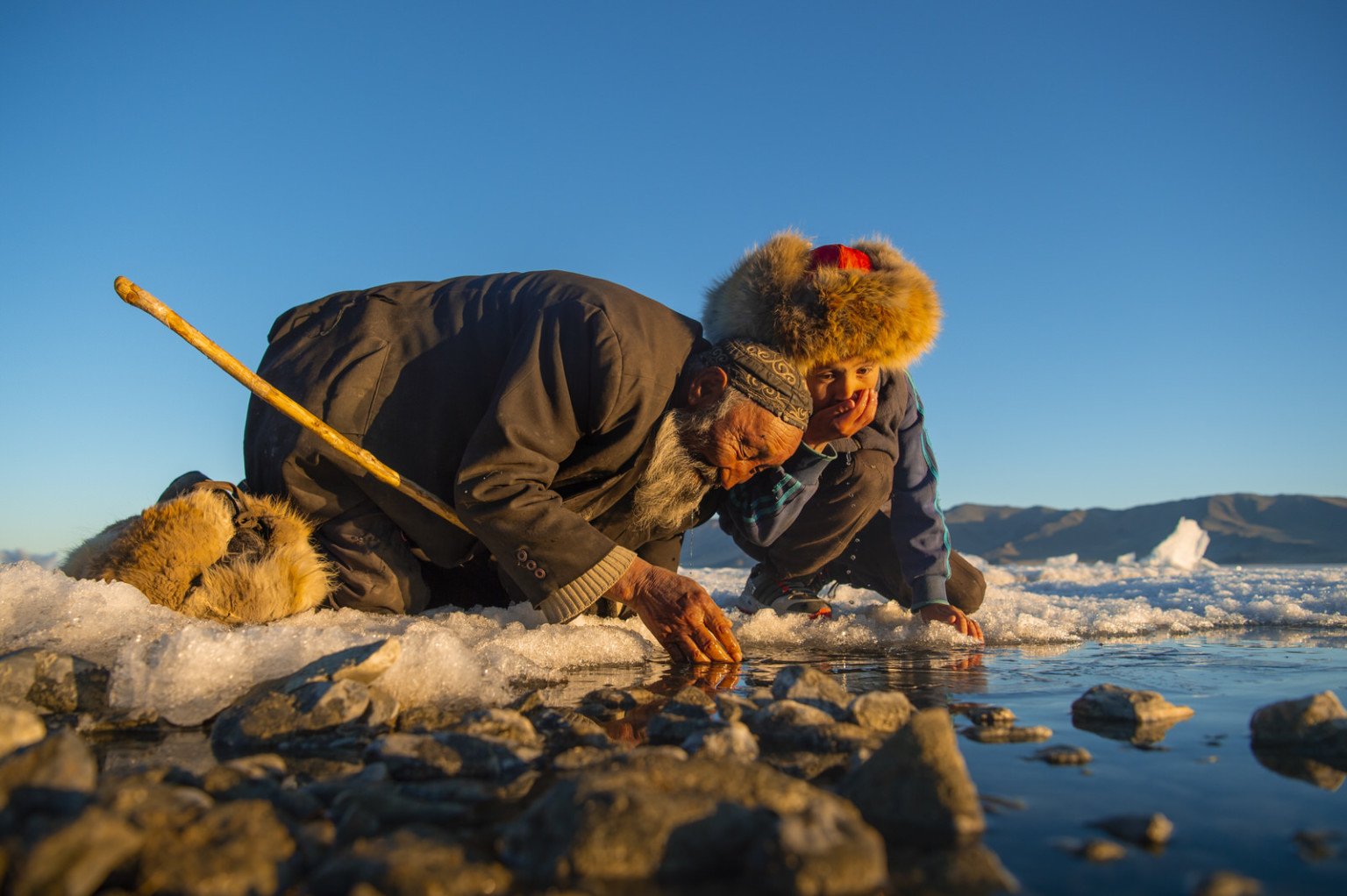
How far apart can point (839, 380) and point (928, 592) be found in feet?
3.59

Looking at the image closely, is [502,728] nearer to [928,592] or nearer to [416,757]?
[416,757]

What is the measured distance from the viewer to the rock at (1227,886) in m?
0.83

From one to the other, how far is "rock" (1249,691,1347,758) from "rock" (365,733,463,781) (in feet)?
4.37

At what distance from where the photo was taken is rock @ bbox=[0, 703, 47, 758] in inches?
46.1

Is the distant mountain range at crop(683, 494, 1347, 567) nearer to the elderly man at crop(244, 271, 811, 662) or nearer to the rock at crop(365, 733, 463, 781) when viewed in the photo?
the elderly man at crop(244, 271, 811, 662)

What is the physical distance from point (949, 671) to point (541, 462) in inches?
50.5

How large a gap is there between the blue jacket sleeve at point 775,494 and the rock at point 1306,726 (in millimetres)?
1747

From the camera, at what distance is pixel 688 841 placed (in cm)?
87

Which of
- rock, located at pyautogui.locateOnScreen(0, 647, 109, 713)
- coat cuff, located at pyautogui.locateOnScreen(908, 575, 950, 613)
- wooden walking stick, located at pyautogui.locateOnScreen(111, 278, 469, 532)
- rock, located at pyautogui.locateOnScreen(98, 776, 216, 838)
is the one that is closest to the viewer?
rock, located at pyautogui.locateOnScreen(98, 776, 216, 838)

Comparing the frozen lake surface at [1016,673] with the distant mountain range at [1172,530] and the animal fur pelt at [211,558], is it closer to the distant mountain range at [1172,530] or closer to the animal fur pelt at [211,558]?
the animal fur pelt at [211,558]

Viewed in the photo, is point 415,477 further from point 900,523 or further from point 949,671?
point 900,523

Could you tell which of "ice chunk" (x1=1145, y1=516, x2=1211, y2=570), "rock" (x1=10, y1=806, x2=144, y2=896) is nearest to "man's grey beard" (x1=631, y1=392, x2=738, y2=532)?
"rock" (x1=10, y1=806, x2=144, y2=896)

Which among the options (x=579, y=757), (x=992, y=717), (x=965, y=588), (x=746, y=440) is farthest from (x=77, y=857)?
(x=965, y=588)

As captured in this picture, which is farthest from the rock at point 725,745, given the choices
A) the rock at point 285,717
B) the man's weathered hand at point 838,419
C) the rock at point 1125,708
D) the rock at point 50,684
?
the man's weathered hand at point 838,419
